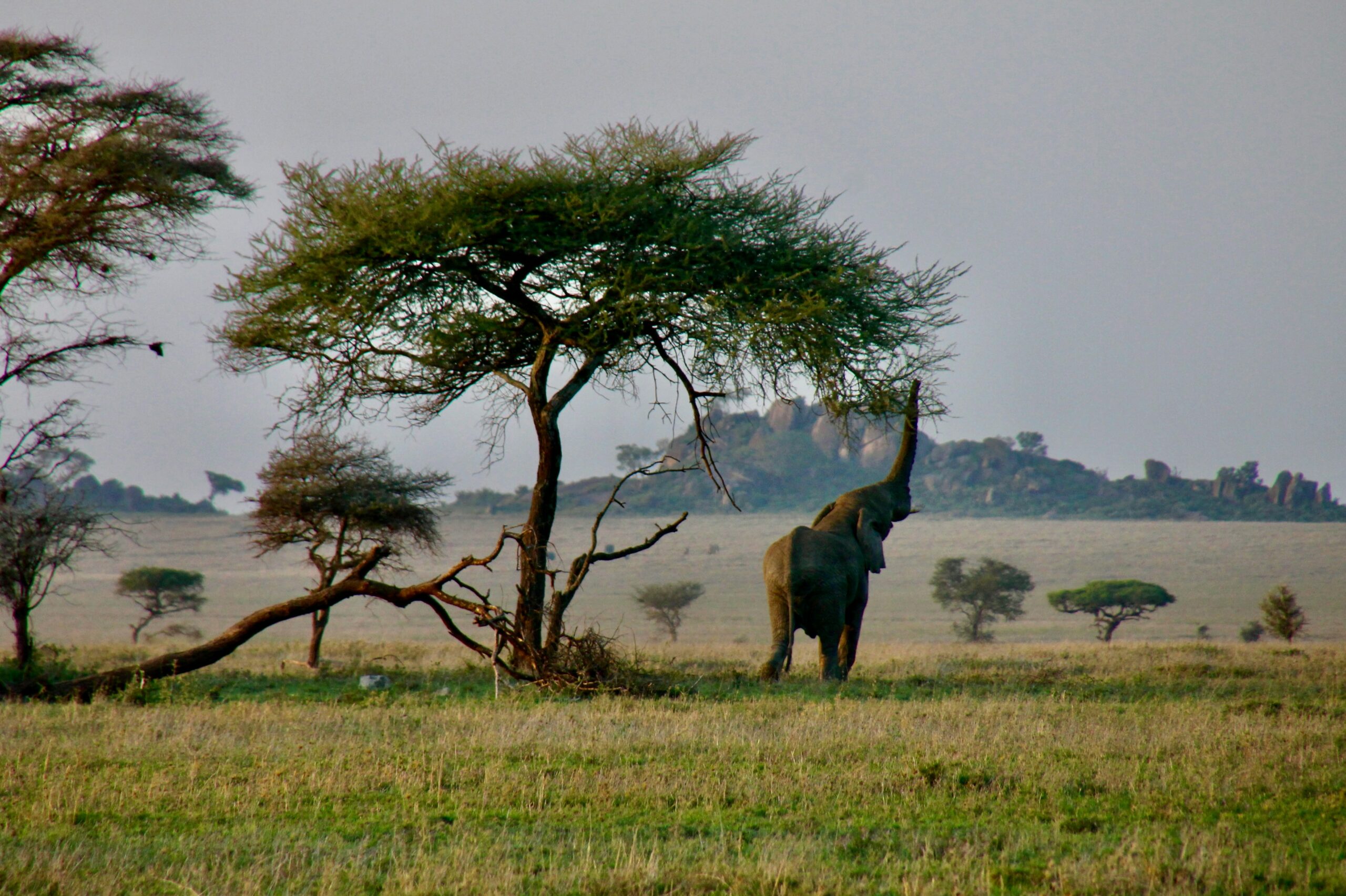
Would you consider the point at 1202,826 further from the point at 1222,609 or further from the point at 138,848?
the point at 1222,609

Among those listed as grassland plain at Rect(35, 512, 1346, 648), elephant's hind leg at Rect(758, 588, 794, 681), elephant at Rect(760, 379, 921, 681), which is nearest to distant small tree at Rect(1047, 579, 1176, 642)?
grassland plain at Rect(35, 512, 1346, 648)

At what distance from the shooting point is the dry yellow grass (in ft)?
166

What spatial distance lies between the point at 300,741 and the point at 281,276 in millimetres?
7990

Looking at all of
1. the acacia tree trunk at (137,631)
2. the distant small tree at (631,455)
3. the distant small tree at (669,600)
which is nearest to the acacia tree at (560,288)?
the acacia tree trunk at (137,631)

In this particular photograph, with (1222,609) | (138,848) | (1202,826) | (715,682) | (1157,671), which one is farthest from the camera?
(1222,609)

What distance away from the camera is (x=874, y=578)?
78.2 meters

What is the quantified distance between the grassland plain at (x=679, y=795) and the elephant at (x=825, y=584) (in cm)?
237

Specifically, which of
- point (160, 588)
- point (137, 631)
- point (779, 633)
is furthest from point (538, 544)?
point (160, 588)

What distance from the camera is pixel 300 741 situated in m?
9.23

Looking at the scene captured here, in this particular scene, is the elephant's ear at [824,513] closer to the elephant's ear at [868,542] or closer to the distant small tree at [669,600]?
the elephant's ear at [868,542]

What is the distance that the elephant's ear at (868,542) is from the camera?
16.0m

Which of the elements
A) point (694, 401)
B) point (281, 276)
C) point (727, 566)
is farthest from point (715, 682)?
point (727, 566)

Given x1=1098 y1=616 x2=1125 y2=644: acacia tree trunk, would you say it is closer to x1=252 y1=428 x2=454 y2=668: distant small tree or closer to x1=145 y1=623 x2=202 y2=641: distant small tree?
x1=252 y1=428 x2=454 y2=668: distant small tree

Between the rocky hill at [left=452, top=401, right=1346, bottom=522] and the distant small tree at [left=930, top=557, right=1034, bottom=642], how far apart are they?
5196cm
